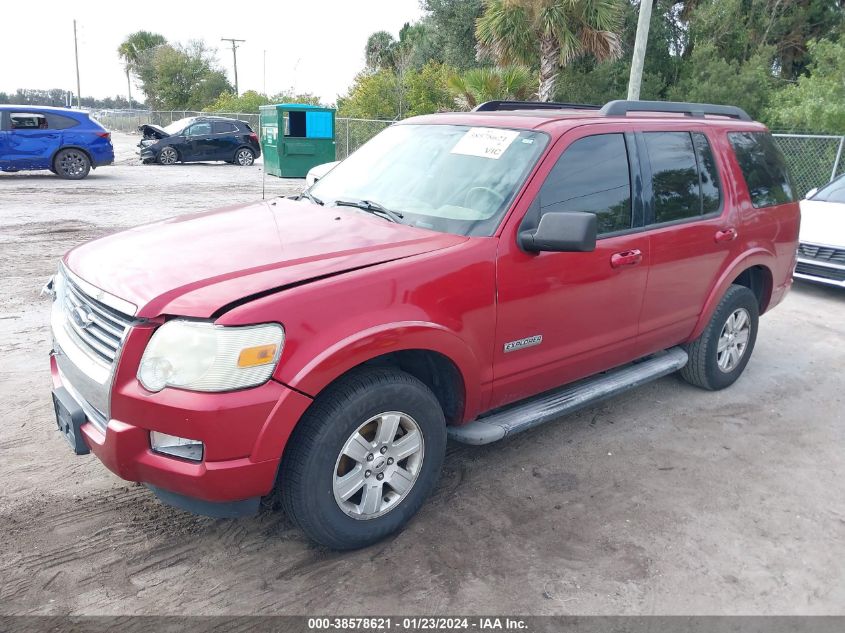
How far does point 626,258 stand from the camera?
3867 millimetres

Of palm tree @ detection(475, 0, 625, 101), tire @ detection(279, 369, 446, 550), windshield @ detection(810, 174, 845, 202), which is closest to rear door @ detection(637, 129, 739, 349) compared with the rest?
tire @ detection(279, 369, 446, 550)

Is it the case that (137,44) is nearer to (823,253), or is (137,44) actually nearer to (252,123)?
(252,123)

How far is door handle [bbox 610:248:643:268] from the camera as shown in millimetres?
3811

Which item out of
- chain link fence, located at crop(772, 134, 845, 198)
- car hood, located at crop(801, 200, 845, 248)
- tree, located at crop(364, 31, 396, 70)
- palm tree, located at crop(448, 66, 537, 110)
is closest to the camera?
car hood, located at crop(801, 200, 845, 248)

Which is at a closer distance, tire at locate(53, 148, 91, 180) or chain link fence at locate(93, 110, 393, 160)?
tire at locate(53, 148, 91, 180)

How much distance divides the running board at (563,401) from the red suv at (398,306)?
0.02 metres

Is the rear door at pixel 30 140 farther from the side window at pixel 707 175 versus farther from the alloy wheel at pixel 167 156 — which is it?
the side window at pixel 707 175

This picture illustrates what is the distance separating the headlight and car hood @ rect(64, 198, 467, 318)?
0.25 ft

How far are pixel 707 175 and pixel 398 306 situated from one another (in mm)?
2681

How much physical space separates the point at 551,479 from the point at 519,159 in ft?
5.67

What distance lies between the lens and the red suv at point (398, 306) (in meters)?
2.59

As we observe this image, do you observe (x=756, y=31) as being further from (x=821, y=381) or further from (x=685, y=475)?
(x=685, y=475)

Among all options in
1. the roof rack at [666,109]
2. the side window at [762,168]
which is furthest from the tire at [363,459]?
the side window at [762,168]

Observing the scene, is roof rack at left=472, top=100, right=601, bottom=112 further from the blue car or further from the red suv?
the blue car
